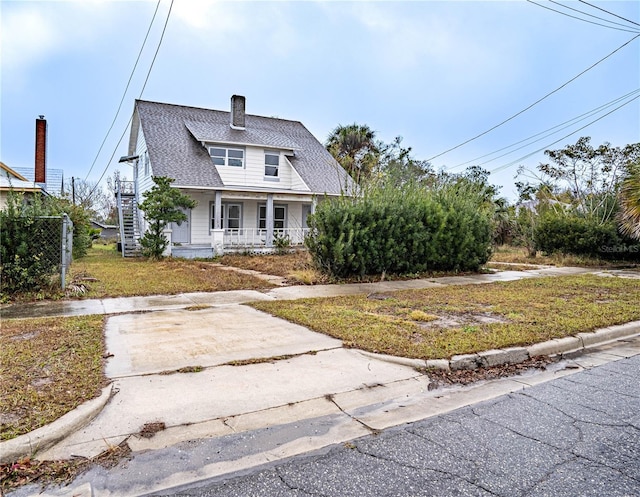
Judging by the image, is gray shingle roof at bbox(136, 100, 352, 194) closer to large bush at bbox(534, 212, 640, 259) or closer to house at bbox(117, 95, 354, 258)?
house at bbox(117, 95, 354, 258)

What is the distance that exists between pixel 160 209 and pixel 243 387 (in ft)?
44.1

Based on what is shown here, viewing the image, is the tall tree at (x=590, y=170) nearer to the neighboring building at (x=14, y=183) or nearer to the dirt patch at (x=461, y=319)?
the dirt patch at (x=461, y=319)

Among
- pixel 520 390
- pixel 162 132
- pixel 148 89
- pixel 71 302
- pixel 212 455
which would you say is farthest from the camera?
pixel 162 132

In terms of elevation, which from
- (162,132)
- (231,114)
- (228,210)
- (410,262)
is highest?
(231,114)

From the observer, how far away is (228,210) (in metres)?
21.6

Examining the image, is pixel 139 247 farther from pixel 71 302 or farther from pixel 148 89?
pixel 71 302

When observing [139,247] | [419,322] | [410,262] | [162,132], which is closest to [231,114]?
[162,132]

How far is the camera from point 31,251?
7879 mm

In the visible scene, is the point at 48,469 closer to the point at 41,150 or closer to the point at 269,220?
the point at 269,220

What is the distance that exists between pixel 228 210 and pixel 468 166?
936 inches

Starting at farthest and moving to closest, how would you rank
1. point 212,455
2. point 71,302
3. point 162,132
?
point 162,132 < point 71,302 < point 212,455

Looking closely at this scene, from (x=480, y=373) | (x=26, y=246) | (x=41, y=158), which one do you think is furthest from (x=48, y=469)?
(x=41, y=158)

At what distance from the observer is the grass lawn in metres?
5.32

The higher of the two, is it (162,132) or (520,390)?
(162,132)
